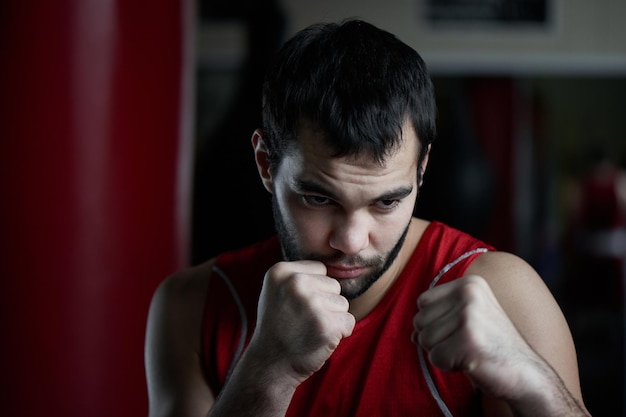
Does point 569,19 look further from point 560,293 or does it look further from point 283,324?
point 283,324

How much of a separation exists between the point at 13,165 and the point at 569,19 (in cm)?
328

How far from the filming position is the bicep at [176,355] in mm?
1277

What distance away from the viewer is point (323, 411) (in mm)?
1204

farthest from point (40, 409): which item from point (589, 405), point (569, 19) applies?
point (569, 19)

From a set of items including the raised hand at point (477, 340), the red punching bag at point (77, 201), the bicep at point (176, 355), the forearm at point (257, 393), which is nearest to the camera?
the raised hand at point (477, 340)

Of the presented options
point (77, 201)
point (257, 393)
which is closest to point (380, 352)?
point (257, 393)

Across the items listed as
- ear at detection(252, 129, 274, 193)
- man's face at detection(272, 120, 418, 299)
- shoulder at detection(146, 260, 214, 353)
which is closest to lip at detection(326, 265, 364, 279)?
man's face at detection(272, 120, 418, 299)

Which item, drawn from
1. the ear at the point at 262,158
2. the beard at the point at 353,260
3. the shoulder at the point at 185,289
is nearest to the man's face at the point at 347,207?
the beard at the point at 353,260

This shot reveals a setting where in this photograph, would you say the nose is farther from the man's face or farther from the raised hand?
the raised hand

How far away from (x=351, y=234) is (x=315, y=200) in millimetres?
85

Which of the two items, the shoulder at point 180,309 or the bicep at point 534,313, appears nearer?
the bicep at point 534,313

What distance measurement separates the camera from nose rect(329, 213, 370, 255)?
109cm

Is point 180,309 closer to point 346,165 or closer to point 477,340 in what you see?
point 346,165

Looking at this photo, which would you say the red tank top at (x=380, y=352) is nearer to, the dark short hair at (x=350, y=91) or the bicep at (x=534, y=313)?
the bicep at (x=534, y=313)
